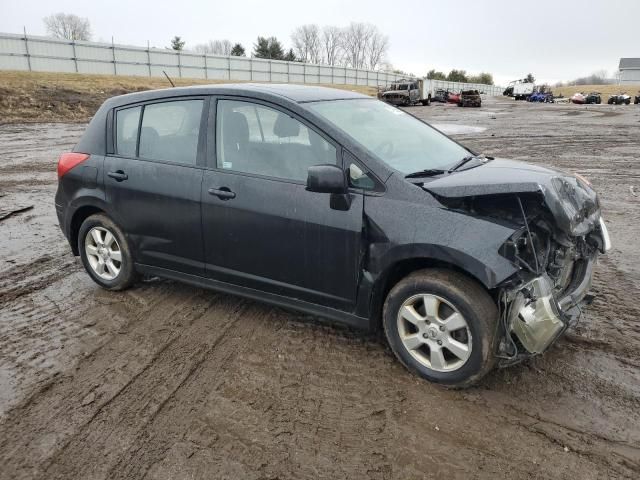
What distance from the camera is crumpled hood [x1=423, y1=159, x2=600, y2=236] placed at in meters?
2.94

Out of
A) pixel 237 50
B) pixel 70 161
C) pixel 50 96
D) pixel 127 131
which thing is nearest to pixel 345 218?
pixel 127 131

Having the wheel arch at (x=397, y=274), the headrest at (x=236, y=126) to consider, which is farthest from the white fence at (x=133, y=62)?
the wheel arch at (x=397, y=274)

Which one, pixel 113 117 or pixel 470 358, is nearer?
pixel 470 358

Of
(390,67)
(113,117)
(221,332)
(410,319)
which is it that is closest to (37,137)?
(113,117)

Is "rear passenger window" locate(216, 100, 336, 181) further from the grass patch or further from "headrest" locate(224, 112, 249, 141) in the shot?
the grass patch

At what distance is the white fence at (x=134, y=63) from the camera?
32875mm

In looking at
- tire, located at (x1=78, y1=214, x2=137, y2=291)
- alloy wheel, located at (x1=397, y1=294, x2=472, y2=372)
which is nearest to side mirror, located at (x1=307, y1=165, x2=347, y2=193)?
alloy wheel, located at (x1=397, y1=294, x2=472, y2=372)

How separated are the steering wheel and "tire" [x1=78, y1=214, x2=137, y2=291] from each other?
94.6 inches

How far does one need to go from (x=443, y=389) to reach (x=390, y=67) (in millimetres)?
128717

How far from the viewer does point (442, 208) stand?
3104 mm

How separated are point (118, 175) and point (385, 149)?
2.31 meters

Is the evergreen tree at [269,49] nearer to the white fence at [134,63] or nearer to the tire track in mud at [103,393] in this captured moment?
the white fence at [134,63]

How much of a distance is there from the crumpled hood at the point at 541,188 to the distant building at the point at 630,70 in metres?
128

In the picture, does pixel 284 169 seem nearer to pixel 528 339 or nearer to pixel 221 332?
pixel 221 332
